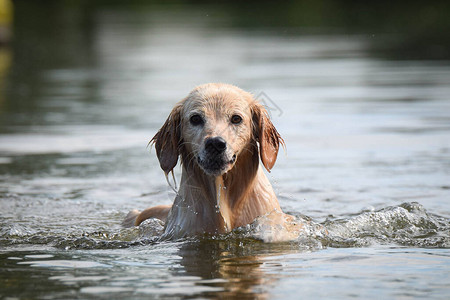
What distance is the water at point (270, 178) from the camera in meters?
6.27

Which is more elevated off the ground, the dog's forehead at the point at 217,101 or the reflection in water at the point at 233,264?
the dog's forehead at the point at 217,101

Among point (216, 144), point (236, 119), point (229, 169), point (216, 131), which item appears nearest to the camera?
point (216, 144)

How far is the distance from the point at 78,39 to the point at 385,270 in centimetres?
3288

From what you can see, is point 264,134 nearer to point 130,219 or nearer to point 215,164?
point 215,164

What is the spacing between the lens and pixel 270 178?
1110 cm

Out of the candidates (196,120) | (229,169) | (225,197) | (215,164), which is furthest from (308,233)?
(196,120)

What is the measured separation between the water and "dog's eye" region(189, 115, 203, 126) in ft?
3.12

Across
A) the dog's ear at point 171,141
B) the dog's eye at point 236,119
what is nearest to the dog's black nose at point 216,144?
the dog's eye at point 236,119

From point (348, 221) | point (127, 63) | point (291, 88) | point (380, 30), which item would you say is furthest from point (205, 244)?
point (380, 30)

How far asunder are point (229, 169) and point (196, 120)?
52 centimetres

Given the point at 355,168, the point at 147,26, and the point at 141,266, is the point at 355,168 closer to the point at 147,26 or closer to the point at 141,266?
the point at 141,266

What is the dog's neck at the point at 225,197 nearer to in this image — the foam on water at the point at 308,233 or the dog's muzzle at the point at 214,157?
the foam on water at the point at 308,233

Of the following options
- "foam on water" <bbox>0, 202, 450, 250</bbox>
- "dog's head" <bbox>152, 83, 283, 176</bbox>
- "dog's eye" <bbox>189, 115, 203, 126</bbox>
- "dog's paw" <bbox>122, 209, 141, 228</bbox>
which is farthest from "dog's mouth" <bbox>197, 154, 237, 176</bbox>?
"dog's paw" <bbox>122, 209, 141, 228</bbox>

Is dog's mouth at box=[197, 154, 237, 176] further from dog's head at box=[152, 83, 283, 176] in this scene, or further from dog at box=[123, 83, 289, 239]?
dog at box=[123, 83, 289, 239]
